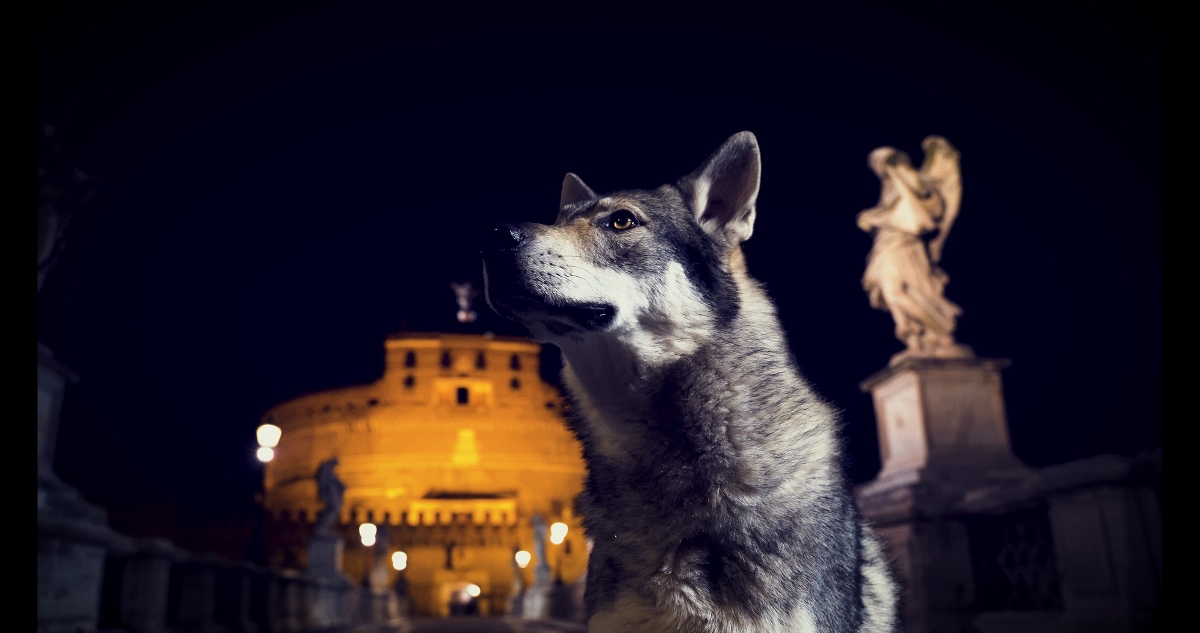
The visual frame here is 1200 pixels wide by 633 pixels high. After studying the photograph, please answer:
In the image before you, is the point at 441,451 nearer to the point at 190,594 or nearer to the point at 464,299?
the point at 464,299

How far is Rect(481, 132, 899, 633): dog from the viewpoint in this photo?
91.8 inches

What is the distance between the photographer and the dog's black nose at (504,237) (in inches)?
99.7

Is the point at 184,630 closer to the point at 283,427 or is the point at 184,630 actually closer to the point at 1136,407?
the point at 1136,407

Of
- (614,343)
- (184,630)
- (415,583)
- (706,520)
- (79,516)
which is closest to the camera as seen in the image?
(706,520)

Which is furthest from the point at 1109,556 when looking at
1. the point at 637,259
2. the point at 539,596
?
the point at 539,596

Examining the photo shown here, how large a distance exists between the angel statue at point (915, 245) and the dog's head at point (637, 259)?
4757mm

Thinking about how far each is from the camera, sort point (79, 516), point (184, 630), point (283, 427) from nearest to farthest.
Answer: point (79, 516) < point (184, 630) < point (283, 427)

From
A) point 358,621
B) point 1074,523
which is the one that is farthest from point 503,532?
point 1074,523

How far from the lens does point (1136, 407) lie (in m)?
14.6

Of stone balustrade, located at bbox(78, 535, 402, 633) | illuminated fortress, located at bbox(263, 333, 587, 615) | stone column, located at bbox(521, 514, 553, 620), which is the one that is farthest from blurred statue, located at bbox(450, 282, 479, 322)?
stone balustrade, located at bbox(78, 535, 402, 633)

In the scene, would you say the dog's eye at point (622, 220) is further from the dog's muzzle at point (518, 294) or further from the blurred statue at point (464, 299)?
the blurred statue at point (464, 299)

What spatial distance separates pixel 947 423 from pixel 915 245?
68.4 inches

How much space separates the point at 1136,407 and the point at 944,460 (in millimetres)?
10635

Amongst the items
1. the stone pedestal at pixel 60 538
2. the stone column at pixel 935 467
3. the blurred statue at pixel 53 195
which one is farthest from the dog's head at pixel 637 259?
the blurred statue at pixel 53 195
